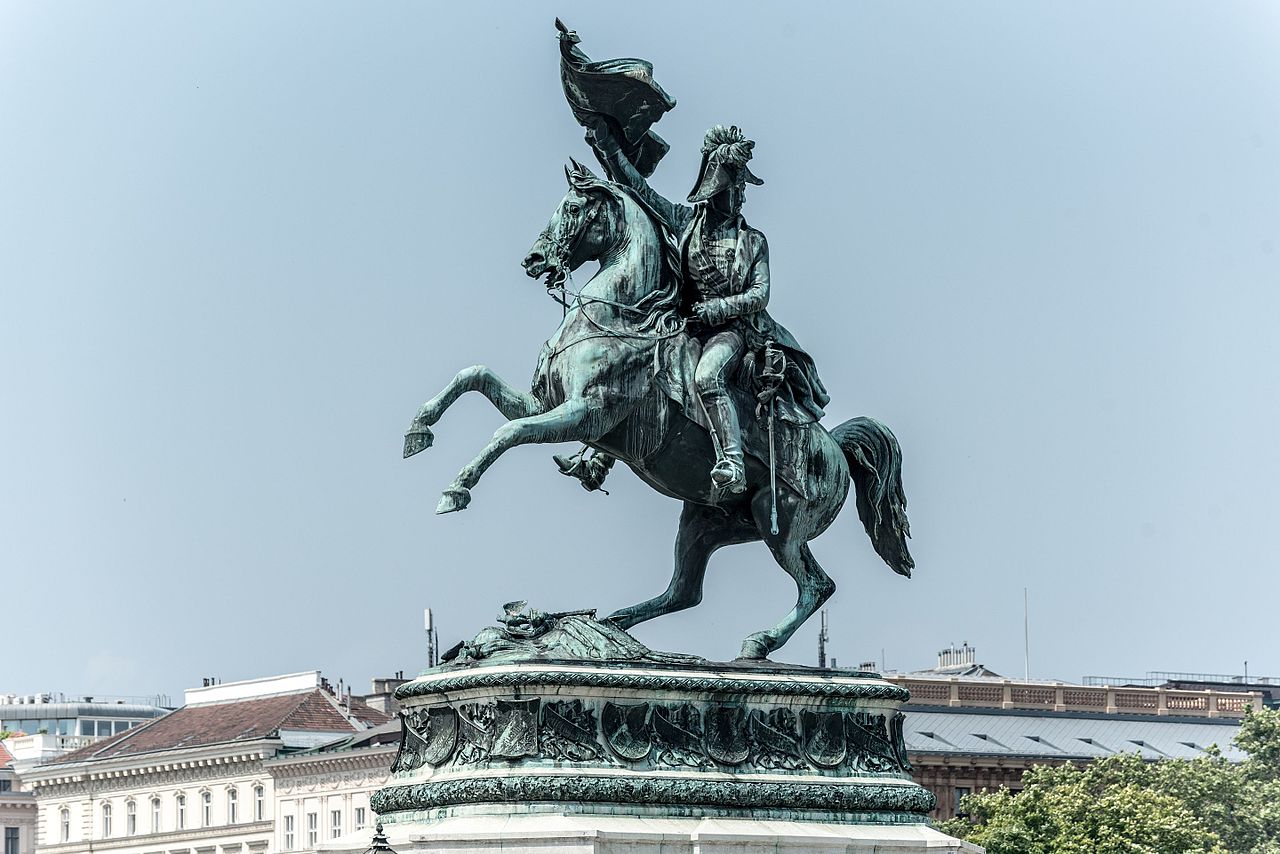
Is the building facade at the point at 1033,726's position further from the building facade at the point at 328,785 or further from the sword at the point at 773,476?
the sword at the point at 773,476

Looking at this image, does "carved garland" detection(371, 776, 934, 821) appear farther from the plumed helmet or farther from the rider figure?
the plumed helmet

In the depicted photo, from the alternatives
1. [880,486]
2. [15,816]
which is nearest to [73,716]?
[15,816]

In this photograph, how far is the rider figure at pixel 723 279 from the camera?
829 inches

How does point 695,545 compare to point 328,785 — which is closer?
point 695,545

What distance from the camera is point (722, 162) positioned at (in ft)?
70.9

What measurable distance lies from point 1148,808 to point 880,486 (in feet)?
150

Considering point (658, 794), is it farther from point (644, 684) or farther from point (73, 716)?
point (73, 716)

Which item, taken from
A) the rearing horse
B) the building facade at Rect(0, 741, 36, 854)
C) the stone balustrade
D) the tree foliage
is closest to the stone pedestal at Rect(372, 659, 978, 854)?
the rearing horse

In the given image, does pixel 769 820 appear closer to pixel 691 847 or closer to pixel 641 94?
pixel 691 847

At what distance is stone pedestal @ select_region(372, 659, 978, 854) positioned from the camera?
773 inches

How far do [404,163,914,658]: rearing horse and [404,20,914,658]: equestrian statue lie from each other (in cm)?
1

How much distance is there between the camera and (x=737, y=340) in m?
21.4

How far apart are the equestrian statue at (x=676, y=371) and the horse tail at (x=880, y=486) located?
0.04 meters

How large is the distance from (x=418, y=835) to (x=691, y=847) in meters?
1.85
